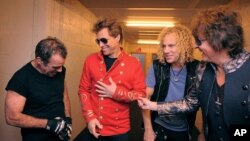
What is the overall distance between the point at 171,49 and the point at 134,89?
41 centimetres

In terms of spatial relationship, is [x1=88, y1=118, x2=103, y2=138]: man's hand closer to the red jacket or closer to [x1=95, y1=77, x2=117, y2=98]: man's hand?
the red jacket

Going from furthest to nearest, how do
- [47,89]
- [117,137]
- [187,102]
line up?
[117,137] → [47,89] → [187,102]

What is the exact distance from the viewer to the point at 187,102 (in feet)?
4.66

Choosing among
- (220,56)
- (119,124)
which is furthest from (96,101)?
(220,56)

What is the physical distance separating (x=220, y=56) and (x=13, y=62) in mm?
1993

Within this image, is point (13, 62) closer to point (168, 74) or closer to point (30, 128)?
point (30, 128)

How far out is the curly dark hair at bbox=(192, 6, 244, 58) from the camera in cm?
106

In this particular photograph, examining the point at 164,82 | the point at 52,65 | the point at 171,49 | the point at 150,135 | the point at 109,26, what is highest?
the point at 109,26

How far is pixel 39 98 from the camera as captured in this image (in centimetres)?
147

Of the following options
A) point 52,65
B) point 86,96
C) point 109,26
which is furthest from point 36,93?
point 109,26

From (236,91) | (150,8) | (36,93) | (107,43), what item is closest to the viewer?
(236,91)

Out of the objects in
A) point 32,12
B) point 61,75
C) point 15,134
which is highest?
point 32,12

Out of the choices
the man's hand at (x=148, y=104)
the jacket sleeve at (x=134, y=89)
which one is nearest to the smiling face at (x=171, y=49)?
the jacket sleeve at (x=134, y=89)

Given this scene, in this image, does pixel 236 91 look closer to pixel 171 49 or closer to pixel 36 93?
pixel 171 49
